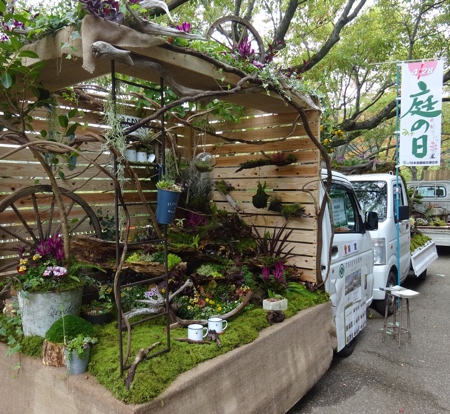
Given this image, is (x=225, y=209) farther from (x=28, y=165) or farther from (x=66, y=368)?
(x=66, y=368)

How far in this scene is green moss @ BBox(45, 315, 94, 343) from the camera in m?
2.16

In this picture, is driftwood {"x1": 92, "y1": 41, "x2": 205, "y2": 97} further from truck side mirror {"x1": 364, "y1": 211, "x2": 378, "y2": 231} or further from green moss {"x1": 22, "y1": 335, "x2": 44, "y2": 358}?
truck side mirror {"x1": 364, "y1": 211, "x2": 378, "y2": 231}

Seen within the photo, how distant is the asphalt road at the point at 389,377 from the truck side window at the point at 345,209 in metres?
1.39

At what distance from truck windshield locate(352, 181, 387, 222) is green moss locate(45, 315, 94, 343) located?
14.9ft

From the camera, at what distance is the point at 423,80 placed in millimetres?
5219

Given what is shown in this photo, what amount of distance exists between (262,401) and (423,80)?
190 inches

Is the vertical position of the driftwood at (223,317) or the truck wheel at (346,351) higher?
the driftwood at (223,317)

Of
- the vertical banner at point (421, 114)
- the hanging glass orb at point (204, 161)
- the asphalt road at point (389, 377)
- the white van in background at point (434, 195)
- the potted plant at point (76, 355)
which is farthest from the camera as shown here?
the white van in background at point (434, 195)

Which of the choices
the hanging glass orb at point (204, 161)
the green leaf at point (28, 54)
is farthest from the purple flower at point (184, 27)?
the hanging glass orb at point (204, 161)

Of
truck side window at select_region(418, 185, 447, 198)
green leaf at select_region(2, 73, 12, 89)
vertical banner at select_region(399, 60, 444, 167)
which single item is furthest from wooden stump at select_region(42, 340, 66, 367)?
truck side window at select_region(418, 185, 447, 198)

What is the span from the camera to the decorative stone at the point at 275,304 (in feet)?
10.2

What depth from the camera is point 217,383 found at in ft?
7.27

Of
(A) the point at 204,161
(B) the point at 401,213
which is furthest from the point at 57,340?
(B) the point at 401,213

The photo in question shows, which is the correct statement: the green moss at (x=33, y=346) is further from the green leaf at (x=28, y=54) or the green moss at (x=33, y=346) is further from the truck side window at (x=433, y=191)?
the truck side window at (x=433, y=191)
